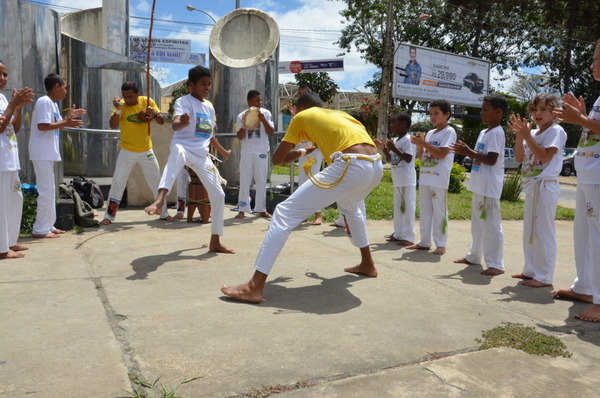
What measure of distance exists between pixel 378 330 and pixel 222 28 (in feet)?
28.3

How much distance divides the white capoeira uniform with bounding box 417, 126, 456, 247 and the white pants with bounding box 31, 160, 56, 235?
413 cm

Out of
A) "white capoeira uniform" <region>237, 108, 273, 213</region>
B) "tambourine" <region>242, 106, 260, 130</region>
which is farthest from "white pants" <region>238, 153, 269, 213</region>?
"tambourine" <region>242, 106, 260, 130</region>

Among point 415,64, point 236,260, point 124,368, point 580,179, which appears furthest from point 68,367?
point 415,64

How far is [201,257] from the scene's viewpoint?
5.64 metres

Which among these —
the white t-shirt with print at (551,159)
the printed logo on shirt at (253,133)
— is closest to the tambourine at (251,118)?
the printed logo on shirt at (253,133)

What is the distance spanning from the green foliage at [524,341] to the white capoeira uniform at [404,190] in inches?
124

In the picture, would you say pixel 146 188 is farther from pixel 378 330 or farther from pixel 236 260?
pixel 378 330

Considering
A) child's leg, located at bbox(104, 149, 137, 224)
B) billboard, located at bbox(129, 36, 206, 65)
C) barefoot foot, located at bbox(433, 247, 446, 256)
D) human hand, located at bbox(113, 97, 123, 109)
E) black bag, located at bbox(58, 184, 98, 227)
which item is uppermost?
billboard, located at bbox(129, 36, 206, 65)

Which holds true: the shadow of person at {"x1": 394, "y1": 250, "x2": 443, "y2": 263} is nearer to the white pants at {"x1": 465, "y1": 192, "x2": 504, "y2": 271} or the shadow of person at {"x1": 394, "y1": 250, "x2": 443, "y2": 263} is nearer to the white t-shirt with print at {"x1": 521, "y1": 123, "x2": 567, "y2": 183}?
the white pants at {"x1": 465, "y1": 192, "x2": 504, "y2": 271}

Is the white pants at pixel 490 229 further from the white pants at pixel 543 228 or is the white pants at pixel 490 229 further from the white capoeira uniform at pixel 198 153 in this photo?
the white capoeira uniform at pixel 198 153

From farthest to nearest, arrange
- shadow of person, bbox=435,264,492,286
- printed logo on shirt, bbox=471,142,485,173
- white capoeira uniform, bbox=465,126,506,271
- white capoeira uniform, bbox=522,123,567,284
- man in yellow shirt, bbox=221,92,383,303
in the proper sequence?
printed logo on shirt, bbox=471,142,485,173 < white capoeira uniform, bbox=465,126,506,271 < shadow of person, bbox=435,264,492,286 < white capoeira uniform, bbox=522,123,567,284 < man in yellow shirt, bbox=221,92,383,303

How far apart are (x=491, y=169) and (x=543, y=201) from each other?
0.66 metres

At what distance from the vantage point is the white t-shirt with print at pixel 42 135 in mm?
6246

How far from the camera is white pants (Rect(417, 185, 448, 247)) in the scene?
6191 millimetres
